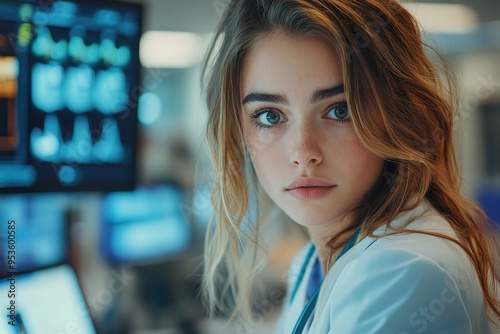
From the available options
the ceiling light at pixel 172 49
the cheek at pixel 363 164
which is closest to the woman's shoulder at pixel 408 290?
the cheek at pixel 363 164

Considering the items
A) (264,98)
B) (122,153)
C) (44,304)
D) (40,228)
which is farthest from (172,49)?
(264,98)

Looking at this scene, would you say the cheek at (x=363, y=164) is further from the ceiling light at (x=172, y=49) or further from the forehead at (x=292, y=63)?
the ceiling light at (x=172, y=49)

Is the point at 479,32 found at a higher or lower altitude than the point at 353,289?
higher

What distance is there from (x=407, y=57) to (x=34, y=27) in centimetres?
76

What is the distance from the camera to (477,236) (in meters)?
1.00

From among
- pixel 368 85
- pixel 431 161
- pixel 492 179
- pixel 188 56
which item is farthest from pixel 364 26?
pixel 188 56

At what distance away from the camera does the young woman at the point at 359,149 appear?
0.82 m

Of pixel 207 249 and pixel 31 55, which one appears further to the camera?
pixel 207 249

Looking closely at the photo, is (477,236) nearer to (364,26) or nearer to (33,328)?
(364,26)

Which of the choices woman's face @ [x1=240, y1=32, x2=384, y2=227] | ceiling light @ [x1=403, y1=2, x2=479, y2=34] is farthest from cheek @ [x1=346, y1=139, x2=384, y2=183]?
ceiling light @ [x1=403, y1=2, x2=479, y2=34]

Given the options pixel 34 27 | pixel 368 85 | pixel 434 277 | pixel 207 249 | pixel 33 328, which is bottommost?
pixel 33 328

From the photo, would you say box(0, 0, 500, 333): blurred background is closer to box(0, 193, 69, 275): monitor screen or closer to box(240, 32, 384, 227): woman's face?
box(0, 193, 69, 275): monitor screen

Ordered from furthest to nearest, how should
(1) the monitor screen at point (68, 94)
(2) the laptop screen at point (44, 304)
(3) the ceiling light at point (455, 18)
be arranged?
(3) the ceiling light at point (455, 18) < (1) the monitor screen at point (68, 94) < (2) the laptop screen at point (44, 304)

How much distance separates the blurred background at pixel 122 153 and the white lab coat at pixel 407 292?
18.8 inches
